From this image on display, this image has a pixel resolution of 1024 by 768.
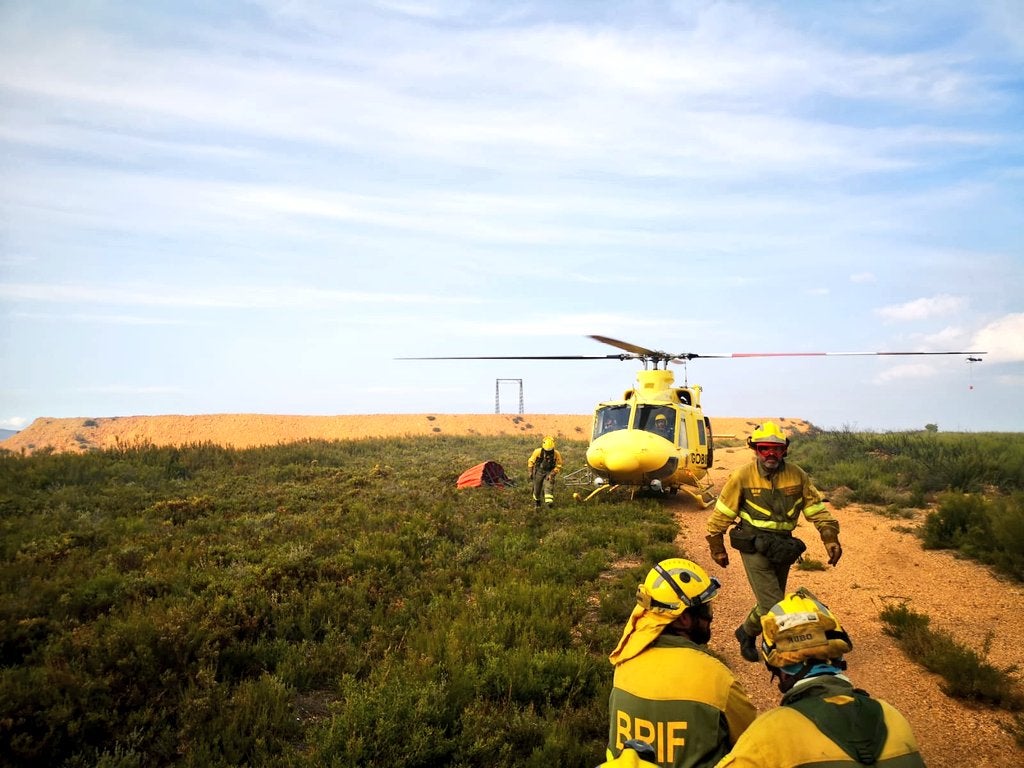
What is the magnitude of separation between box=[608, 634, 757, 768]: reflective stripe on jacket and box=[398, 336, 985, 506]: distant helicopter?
1025 centimetres

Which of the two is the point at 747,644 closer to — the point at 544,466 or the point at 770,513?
the point at 770,513

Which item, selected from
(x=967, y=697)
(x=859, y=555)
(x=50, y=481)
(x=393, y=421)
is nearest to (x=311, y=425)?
(x=393, y=421)

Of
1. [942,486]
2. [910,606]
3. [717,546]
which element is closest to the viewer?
[717,546]

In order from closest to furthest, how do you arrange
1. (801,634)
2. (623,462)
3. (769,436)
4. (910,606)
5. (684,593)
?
(801,634) → (684,593) → (769,436) → (910,606) → (623,462)

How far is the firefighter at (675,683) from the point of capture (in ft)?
9.53

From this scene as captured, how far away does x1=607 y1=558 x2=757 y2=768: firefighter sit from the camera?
114 inches

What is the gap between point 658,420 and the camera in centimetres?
1452

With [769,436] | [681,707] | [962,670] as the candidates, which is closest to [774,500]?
[769,436]

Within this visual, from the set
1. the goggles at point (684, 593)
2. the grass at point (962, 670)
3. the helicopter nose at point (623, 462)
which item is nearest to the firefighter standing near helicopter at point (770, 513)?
the grass at point (962, 670)

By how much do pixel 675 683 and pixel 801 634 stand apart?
2.08 feet

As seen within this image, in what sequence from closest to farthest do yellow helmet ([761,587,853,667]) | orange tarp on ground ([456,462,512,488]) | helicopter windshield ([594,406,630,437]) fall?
1. yellow helmet ([761,587,853,667])
2. helicopter windshield ([594,406,630,437])
3. orange tarp on ground ([456,462,512,488])

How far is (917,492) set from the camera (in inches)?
576

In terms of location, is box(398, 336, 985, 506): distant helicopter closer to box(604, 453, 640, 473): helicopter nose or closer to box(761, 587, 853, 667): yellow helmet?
box(604, 453, 640, 473): helicopter nose

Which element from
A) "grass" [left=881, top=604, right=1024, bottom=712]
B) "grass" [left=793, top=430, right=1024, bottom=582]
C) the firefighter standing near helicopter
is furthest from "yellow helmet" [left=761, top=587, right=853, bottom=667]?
"grass" [left=793, top=430, right=1024, bottom=582]
